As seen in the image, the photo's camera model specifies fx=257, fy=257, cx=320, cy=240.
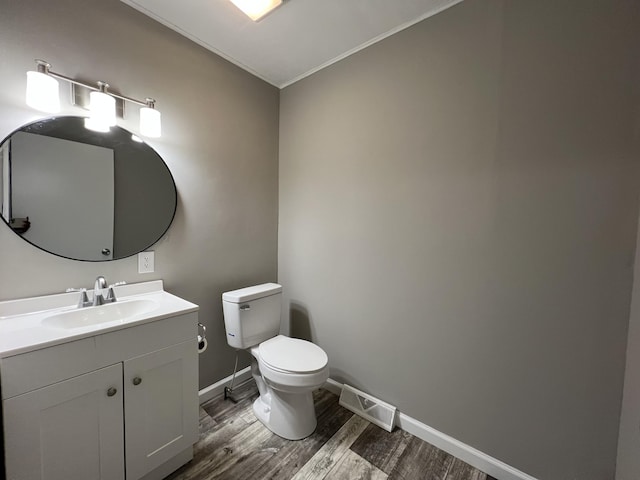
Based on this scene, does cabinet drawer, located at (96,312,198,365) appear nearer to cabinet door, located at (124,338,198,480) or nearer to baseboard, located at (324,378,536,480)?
cabinet door, located at (124,338,198,480)

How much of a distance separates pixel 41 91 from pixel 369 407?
2448 millimetres

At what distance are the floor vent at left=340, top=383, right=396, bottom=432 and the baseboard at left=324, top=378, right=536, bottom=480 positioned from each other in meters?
0.06

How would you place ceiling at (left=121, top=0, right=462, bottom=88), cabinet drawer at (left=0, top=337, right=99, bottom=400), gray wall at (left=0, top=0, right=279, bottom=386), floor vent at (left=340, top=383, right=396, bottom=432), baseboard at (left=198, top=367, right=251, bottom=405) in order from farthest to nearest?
baseboard at (left=198, top=367, right=251, bottom=405)
floor vent at (left=340, top=383, right=396, bottom=432)
ceiling at (left=121, top=0, right=462, bottom=88)
gray wall at (left=0, top=0, right=279, bottom=386)
cabinet drawer at (left=0, top=337, right=99, bottom=400)

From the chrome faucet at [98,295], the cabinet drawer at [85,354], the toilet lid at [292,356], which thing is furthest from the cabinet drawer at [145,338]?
the toilet lid at [292,356]

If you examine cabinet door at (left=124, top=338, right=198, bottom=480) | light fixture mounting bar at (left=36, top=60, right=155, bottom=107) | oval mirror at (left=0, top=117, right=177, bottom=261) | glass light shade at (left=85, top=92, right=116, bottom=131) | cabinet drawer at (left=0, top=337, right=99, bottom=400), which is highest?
light fixture mounting bar at (left=36, top=60, right=155, bottom=107)

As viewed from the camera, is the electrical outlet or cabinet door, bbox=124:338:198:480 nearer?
cabinet door, bbox=124:338:198:480

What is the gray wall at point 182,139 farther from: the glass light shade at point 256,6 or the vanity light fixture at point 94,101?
the glass light shade at point 256,6

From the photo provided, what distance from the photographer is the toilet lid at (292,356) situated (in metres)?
1.47

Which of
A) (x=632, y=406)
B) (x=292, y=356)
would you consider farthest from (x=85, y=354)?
(x=632, y=406)

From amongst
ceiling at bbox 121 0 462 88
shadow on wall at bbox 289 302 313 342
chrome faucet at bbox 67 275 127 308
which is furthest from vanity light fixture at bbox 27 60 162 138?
shadow on wall at bbox 289 302 313 342

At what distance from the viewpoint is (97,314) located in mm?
1272

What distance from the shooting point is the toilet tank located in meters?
1.74

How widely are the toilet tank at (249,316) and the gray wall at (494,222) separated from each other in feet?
1.63

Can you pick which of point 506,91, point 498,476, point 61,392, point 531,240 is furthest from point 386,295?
point 61,392
